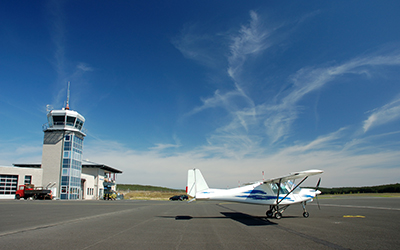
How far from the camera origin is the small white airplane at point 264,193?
1694 centimetres

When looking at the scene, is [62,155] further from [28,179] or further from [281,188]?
[281,188]

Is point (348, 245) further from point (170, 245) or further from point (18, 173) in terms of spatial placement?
point (18, 173)

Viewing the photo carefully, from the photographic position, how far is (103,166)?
2931 inches

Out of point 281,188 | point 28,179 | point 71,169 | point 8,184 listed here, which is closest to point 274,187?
point 281,188

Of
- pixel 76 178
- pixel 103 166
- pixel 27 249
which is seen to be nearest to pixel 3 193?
pixel 76 178

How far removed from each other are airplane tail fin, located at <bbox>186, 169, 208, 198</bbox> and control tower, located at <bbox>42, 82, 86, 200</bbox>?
163ft

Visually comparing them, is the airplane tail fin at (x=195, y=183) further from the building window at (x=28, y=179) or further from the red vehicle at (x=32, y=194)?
the building window at (x=28, y=179)

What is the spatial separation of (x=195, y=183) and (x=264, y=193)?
4830mm

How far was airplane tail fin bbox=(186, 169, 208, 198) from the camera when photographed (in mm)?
17722

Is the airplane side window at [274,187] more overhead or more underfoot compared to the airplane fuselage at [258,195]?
more overhead

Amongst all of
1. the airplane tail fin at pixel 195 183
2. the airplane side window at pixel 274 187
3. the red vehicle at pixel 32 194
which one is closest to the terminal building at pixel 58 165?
the red vehicle at pixel 32 194

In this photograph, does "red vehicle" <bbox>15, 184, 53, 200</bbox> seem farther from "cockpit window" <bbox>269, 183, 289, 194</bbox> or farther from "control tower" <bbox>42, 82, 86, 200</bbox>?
"cockpit window" <bbox>269, 183, 289, 194</bbox>

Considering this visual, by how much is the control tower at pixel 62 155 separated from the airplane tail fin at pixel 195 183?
49.7 meters

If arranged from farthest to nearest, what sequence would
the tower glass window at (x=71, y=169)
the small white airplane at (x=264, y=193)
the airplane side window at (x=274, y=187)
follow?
the tower glass window at (x=71, y=169) → the airplane side window at (x=274, y=187) → the small white airplane at (x=264, y=193)
